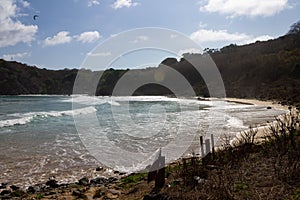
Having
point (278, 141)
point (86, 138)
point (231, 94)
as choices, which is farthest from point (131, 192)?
point (231, 94)

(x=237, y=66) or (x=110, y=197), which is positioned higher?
(x=237, y=66)

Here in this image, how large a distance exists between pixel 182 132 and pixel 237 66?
75963 millimetres

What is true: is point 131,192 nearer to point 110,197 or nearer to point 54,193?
point 110,197

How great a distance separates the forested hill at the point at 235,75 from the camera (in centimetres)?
5862

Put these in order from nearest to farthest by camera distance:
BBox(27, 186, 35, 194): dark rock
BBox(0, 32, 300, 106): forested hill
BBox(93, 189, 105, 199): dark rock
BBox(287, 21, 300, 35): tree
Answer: BBox(93, 189, 105, 199): dark rock < BBox(27, 186, 35, 194): dark rock < BBox(0, 32, 300, 106): forested hill < BBox(287, 21, 300, 35): tree

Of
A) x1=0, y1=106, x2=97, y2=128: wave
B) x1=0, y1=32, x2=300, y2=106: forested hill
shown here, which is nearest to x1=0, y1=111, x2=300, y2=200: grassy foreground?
x1=0, y1=32, x2=300, y2=106: forested hill

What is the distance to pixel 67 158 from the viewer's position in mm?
14383

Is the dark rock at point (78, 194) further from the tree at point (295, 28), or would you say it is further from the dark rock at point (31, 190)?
the tree at point (295, 28)

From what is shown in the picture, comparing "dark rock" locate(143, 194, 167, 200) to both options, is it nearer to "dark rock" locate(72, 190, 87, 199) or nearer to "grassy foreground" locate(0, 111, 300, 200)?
"grassy foreground" locate(0, 111, 300, 200)

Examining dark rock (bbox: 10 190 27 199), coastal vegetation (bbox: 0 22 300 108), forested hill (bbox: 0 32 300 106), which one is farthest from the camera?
forested hill (bbox: 0 32 300 106)

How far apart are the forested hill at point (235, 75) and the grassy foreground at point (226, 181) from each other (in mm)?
10730

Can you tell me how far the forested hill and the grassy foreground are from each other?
35.2 feet

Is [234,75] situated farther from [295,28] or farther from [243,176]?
[243,176]

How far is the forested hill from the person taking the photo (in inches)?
2308
